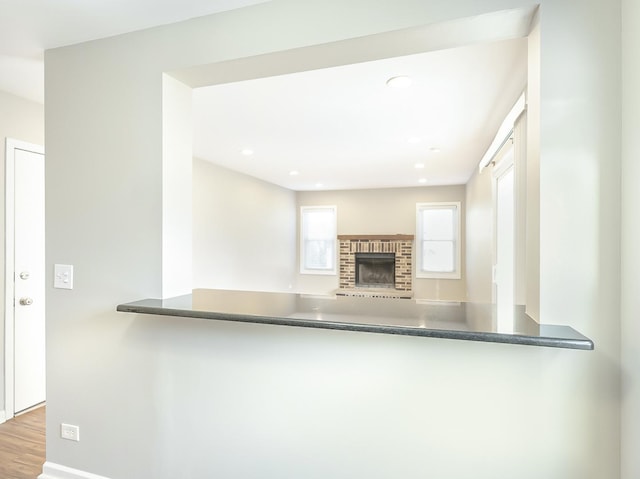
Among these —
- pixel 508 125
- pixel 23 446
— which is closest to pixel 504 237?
pixel 508 125

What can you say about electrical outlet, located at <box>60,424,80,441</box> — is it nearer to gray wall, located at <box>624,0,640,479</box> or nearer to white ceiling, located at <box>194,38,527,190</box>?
white ceiling, located at <box>194,38,527,190</box>

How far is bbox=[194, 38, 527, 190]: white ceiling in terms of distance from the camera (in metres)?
2.26

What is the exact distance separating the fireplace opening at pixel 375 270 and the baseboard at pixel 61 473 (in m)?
6.26

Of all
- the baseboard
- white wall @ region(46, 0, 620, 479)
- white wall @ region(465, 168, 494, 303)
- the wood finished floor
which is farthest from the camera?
white wall @ region(465, 168, 494, 303)

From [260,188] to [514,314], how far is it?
18.3 feet

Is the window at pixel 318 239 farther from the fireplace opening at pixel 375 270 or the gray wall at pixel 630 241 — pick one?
the gray wall at pixel 630 241

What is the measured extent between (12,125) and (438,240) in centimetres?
681

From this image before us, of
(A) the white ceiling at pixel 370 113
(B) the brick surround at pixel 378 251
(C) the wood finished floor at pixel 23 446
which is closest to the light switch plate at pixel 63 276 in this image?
(C) the wood finished floor at pixel 23 446

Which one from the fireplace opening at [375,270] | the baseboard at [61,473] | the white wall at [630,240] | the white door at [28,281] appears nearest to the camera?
the white wall at [630,240]

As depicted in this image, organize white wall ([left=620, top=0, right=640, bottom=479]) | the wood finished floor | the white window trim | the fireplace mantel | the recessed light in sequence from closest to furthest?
white wall ([left=620, top=0, right=640, bottom=479])
the wood finished floor
the recessed light
the fireplace mantel
the white window trim

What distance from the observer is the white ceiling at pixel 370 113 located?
2262 millimetres

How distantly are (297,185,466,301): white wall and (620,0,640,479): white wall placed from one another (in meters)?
6.23

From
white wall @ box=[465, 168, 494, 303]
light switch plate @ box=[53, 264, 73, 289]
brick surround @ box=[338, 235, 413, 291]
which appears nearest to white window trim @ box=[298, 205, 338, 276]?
brick surround @ box=[338, 235, 413, 291]

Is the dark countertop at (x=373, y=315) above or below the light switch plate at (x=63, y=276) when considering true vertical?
below
